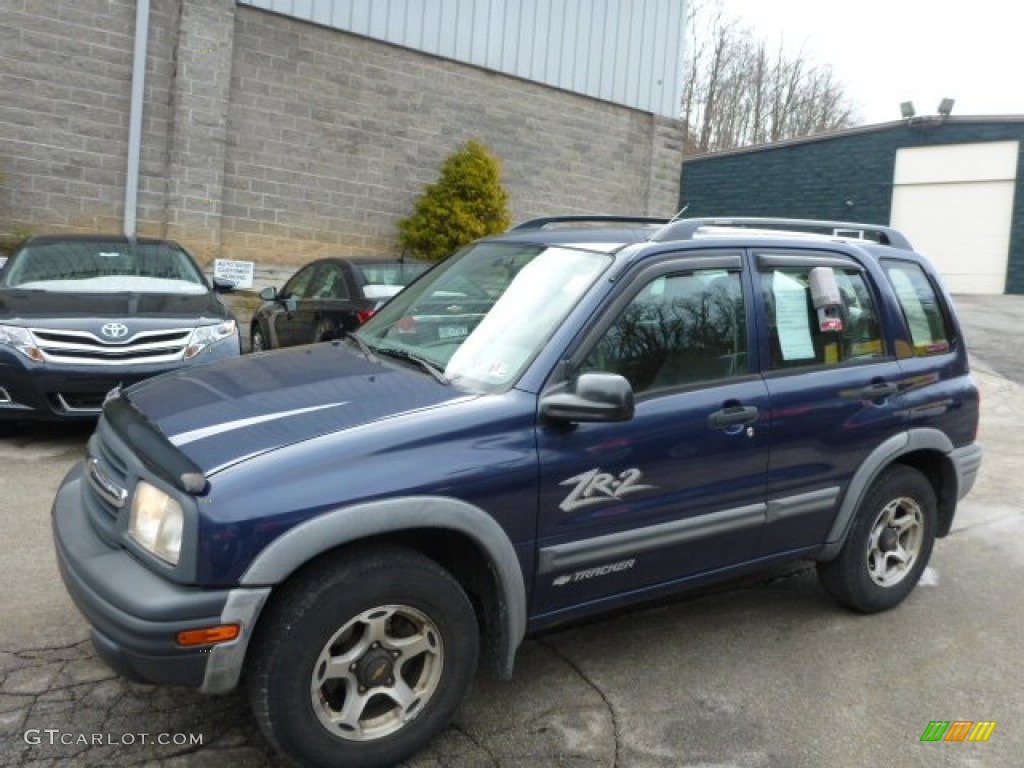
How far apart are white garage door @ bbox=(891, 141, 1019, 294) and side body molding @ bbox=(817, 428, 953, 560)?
19999 mm

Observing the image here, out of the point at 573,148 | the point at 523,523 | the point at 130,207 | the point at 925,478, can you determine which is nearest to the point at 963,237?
the point at 573,148

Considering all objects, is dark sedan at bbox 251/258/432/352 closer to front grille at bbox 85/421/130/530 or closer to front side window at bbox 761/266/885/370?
front grille at bbox 85/421/130/530

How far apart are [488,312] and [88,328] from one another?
3832mm

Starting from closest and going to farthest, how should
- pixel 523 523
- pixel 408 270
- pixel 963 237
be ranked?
1. pixel 523 523
2. pixel 408 270
3. pixel 963 237

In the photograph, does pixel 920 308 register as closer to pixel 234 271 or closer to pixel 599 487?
pixel 599 487

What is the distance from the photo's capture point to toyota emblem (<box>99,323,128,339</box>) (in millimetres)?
6117

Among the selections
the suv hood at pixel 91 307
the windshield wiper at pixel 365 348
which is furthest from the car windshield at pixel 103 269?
the windshield wiper at pixel 365 348

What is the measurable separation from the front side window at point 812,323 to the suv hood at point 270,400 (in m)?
1.49

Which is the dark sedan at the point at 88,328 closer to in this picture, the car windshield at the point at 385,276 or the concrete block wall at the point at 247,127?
the car windshield at the point at 385,276

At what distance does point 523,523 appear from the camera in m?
2.92

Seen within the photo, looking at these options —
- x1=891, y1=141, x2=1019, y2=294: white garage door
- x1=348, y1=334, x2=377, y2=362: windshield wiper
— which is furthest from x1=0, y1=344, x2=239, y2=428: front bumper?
x1=891, y1=141, x2=1019, y2=294: white garage door

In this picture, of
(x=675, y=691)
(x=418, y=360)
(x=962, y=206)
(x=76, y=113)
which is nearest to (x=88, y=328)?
(x=418, y=360)

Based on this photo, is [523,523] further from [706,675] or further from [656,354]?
[706,675]

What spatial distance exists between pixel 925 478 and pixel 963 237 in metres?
21.5
